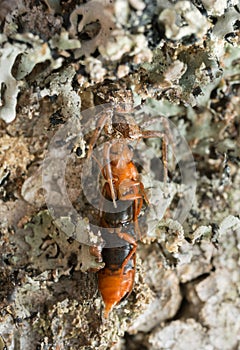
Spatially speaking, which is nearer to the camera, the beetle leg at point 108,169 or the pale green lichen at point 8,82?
the pale green lichen at point 8,82

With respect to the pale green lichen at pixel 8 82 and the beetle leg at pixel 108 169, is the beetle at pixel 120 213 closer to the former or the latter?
the beetle leg at pixel 108 169

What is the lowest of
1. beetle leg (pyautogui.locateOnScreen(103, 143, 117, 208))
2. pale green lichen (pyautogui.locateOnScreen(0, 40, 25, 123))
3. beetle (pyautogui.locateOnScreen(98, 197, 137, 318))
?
beetle (pyautogui.locateOnScreen(98, 197, 137, 318))

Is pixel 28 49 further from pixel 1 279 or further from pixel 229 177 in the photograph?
pixel 229 177

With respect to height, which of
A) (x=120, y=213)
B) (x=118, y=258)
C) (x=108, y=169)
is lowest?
(x=118, y=258)

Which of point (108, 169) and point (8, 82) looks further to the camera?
point (108, 169)

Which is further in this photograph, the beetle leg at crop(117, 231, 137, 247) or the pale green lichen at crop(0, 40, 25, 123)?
the beetle leg at crop(117, 231, 137, 247)

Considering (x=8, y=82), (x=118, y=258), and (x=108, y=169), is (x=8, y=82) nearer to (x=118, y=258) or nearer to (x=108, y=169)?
(x=108, y=169)

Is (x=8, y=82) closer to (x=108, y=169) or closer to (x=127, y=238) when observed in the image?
(x=108, y=169)

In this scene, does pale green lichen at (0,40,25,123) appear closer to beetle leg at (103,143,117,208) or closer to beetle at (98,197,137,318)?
beetle leg at (103,143,117,208)

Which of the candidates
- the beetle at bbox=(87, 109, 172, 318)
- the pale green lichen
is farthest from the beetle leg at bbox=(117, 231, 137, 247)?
the pale green lichen

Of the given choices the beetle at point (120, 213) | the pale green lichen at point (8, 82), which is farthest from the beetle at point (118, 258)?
the pale green lichen at point (8, 82)

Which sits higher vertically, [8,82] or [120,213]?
[8,82]

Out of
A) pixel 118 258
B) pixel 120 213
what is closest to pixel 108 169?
pixel 120 213

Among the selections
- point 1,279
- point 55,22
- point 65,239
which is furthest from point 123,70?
point 1,279
